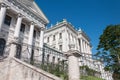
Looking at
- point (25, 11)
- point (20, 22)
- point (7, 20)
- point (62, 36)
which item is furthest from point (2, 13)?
point (62, 36)

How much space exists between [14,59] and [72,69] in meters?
3.95

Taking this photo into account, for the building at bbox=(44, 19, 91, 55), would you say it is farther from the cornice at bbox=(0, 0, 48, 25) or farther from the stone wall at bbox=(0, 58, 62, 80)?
the stone wall at bbox=(0, 58, 62, 80)

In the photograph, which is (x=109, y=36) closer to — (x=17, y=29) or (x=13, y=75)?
(x=17, y=29)

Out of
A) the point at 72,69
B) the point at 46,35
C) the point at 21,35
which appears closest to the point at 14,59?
the point at 72,69

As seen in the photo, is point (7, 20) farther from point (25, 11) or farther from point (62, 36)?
point (62, 36)

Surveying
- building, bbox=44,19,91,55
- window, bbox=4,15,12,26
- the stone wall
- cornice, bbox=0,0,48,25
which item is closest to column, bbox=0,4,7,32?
cornice, bbox=0,0,48,25

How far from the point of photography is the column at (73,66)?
22.6ft

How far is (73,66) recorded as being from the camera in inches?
282

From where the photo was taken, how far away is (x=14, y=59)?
8977 mm

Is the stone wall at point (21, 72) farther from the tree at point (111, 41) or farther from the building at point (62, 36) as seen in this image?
the building at point (62, 36)

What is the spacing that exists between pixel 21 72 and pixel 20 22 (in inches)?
574

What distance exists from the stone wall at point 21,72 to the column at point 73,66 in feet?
2.46

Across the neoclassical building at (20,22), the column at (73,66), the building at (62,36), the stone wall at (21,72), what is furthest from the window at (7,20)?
the building at (62,36)

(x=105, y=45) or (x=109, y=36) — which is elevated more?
(x=109, y=36)
